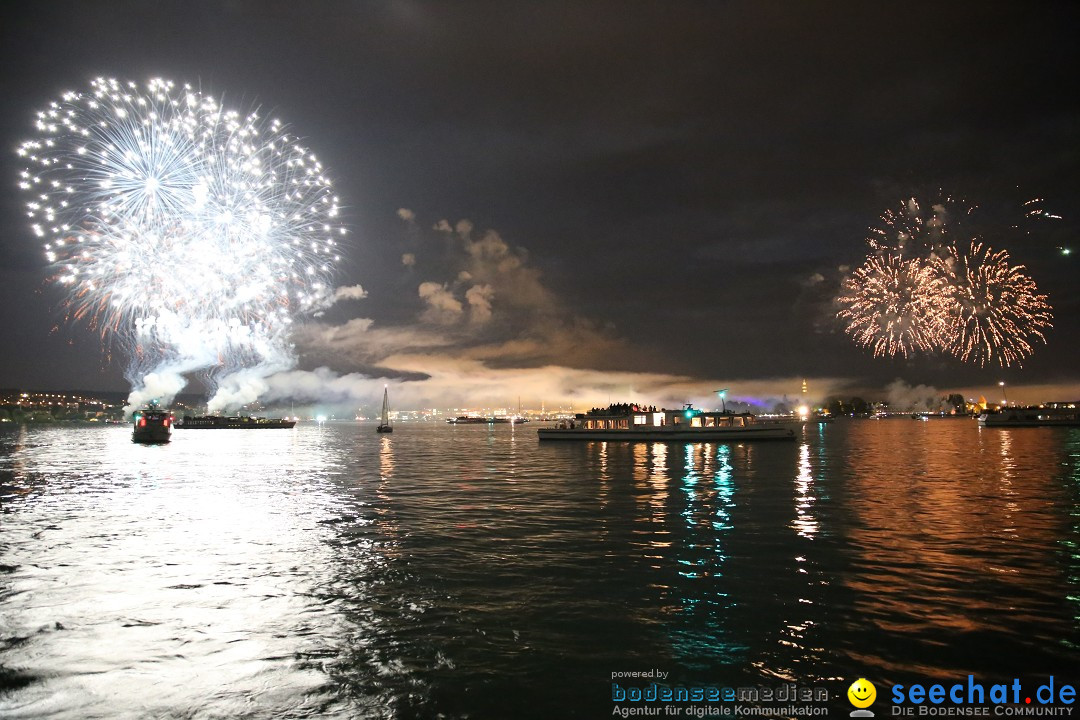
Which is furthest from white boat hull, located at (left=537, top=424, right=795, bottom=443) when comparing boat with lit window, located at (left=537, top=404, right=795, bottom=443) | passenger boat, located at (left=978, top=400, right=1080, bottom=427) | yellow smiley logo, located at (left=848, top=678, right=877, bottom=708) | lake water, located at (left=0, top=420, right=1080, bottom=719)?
passenger boat, located at (left=978, top=400, right=1080, bottom=427)

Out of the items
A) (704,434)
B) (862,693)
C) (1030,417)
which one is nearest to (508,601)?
(862,693)

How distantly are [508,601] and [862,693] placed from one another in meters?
7.24

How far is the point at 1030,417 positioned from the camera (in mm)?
156250

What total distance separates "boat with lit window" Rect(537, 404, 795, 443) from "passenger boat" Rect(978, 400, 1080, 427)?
10964 cm

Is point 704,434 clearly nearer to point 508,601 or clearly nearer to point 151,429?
point 508,601

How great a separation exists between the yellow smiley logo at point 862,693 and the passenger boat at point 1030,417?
189 metres

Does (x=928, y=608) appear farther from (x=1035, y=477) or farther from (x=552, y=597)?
(x=1035, y=477)

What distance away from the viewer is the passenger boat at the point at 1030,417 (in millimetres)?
153750

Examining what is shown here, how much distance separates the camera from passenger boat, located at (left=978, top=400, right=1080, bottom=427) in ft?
504

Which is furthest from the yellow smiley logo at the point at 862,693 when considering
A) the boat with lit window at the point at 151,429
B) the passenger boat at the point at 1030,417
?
the passenger boat at the point at 1030,417

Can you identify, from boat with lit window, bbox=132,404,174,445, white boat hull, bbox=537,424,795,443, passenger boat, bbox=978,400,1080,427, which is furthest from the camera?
passenger boat, bbox=978,400,1080,427

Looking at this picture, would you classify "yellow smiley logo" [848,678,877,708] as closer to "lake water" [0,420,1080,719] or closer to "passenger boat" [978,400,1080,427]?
"lake water" [0,420,1080,719]

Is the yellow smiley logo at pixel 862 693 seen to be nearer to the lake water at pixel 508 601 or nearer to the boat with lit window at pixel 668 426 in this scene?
the lake water at pixel 508 601

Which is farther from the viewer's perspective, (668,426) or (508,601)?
(668,426)
